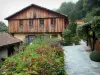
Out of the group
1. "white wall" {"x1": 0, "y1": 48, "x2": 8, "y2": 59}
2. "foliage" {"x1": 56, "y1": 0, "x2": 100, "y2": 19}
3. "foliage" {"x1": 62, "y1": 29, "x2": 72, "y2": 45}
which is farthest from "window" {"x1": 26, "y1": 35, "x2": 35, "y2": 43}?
"foliage" {"x1": 56, "y1": 0, "x2": 100, "y2": 19}

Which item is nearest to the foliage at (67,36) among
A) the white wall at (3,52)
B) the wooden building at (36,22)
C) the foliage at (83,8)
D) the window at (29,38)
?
the wooden building at (36,22)

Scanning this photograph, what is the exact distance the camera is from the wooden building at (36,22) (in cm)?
2928

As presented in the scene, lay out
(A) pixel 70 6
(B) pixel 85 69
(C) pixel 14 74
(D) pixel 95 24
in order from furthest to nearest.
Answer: (A) pixel 70 6, (D) pixel 95 24, (B) pixel 85 69, (C) pixel 14 74

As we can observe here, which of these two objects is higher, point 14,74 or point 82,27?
point 82,27

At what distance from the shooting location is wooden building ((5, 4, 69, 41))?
96.1ft

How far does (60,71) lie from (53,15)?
893 inches

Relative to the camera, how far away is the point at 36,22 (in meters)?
30.1

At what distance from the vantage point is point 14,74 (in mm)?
4738

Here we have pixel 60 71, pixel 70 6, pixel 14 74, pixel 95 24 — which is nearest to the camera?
pixel 14 74

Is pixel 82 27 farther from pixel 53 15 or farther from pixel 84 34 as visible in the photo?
pixel 53 15

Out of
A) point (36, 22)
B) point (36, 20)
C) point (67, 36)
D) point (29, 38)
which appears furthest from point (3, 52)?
point (29, 38)

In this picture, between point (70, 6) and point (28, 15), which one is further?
point (70, 6)

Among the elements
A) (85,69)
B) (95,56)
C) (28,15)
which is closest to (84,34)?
(95,56)

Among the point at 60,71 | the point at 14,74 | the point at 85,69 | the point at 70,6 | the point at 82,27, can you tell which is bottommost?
the point at 85,69
